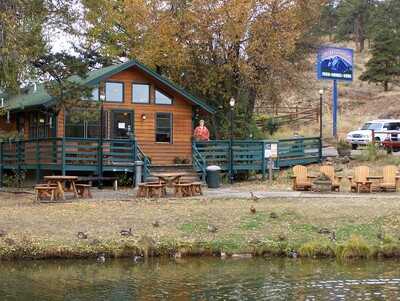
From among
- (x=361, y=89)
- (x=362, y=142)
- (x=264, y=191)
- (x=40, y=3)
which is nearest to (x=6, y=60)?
(x=40, y=3)

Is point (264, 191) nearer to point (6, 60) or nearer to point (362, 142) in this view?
point (6, 60)

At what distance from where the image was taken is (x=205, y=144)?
101 feet

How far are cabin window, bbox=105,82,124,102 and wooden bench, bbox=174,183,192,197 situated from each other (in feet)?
27.6

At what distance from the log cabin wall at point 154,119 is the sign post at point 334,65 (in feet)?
39.0

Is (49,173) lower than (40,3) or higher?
lower

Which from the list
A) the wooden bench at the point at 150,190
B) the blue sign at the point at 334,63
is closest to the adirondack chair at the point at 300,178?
the wooden bench at the point at 150,190

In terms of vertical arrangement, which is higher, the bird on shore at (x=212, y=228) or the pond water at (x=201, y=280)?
the bird on shore at (x=212, y=228)

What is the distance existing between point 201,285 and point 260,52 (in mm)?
23663

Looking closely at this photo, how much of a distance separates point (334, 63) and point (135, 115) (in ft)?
51.3

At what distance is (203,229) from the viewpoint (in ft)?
57.5

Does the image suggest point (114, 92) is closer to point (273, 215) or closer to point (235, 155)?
point (235, 155)

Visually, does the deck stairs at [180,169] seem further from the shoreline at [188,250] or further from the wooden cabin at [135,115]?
the shoreline at [188,250]

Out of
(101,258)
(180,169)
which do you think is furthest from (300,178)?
(101,258)

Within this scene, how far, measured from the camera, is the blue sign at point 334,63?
41188 millimetres
